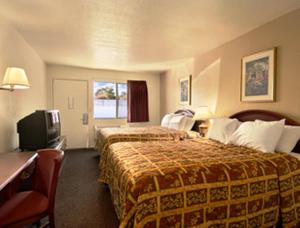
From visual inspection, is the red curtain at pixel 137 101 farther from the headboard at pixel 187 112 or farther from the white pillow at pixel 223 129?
the white pillow at pixel 223 129

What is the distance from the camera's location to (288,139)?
2.29 meters

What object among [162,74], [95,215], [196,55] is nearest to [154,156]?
[95,215]

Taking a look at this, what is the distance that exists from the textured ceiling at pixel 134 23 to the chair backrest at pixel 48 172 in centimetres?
166

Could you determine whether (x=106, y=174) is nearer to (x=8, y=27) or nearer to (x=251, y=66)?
(x=8, y=27)

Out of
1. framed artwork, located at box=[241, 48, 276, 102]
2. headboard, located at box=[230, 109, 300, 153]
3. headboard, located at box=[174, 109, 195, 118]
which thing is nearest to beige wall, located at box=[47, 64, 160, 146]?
headboard, located at box=[174, 109, 195, 118]

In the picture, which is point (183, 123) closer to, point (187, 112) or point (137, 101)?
point (187, 112)

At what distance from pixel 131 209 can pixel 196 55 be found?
3812 millimetres

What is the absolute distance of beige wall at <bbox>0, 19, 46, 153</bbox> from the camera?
255cm

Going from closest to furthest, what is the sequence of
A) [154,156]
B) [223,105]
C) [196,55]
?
[154,156], [223,105], [196,55]

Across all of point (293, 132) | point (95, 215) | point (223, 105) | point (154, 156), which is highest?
point (223, 105)

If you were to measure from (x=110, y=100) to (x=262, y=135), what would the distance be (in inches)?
191

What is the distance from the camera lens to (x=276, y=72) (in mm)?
2664

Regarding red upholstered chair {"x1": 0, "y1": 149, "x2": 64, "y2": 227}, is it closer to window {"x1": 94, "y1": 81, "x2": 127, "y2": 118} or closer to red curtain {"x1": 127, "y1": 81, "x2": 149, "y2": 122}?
window {"x1": 94, "y1": 81, "x2": 127, "y2": 118}

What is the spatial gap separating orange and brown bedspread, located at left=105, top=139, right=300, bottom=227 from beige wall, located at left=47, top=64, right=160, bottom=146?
4.24 meters
